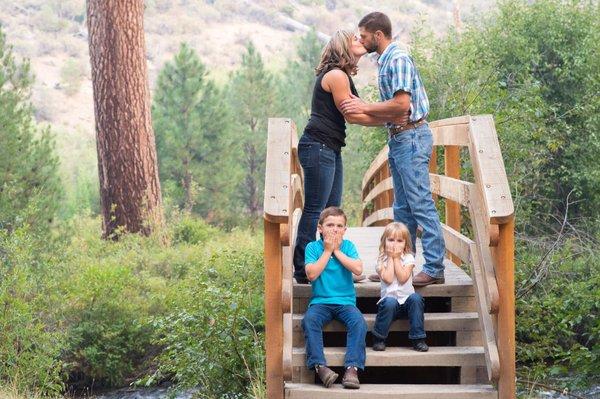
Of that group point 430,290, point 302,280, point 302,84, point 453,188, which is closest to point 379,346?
point 430,290

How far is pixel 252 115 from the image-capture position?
27.3 m

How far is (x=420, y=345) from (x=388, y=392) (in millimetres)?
458

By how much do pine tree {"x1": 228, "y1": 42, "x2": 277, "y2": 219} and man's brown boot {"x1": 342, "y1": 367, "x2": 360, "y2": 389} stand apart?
20729mm

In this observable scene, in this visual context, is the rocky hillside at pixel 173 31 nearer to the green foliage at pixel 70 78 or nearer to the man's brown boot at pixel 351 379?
the green foliage at pixel 70 78

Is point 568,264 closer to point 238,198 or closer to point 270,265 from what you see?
point 270,265

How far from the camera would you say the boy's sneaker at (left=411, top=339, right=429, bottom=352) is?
5.66 m

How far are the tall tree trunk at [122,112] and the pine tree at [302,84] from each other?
43.8ft

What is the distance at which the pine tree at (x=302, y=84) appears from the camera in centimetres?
2899

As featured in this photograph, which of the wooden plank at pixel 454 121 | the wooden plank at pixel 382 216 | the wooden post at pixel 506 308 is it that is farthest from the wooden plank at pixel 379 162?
the wooden post at pixel 506 308

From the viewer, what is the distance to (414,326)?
5707 millimetres

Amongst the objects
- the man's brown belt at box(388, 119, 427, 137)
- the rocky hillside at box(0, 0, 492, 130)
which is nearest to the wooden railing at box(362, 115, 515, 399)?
the man's brown belt at box(388, 119, 427, 137)

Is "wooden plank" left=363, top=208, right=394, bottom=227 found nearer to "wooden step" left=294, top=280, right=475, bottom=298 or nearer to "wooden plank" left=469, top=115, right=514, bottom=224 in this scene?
"wooden step" left=294, top=280, right=475, bottom=298

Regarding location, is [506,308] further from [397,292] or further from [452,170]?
[452,170]

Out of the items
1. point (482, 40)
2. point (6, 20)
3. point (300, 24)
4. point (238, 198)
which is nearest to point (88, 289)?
point (482, 40)
